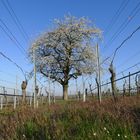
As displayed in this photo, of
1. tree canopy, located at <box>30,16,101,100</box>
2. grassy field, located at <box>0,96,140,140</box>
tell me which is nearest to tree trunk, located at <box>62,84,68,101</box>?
tree canopy, located at <box>30,16,101,100</box>

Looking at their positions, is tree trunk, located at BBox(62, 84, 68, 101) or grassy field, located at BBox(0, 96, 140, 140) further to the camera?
tree trunk, located at BBox(62, 84, 68, 101)

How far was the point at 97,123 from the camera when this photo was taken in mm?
7375

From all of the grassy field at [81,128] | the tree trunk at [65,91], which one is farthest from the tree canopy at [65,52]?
the grassy field at [81,128]

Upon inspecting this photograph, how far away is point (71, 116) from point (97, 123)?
5.80ft

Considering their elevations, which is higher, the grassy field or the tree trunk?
the tree trunk

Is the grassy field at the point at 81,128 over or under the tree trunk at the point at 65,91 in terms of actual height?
under

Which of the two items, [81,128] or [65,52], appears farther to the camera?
[65,52]

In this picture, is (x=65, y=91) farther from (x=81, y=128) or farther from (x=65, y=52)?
(x=81, y=128)

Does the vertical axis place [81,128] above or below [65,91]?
below

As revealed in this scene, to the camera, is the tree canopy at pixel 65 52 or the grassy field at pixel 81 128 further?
the tree canopy at pixel 65 52

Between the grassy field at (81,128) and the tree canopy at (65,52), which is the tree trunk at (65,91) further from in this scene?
the grassy field at (81,128)

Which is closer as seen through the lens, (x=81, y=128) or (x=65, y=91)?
(x=81, y=128)

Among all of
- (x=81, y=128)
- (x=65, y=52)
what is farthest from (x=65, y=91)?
(x=81, y=128)

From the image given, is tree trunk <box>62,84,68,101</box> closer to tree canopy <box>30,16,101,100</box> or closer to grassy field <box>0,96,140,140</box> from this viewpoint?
tree canopy <box>30,16,101,100</box>
